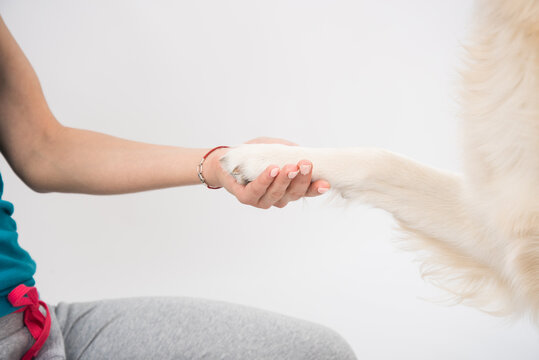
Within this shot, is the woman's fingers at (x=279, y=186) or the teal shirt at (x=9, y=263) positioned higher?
the woman's fingers at (x=279, y=186)

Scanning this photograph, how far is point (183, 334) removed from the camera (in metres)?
0.97

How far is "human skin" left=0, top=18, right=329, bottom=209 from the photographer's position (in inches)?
43.6

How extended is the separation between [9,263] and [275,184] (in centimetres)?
45

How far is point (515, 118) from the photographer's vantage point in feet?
3.04

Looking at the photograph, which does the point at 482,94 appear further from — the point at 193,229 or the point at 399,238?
the point at 193,229

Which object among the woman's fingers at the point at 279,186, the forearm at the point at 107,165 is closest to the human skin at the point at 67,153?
the forearm at the point at 107,165

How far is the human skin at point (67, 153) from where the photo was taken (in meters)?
1.11

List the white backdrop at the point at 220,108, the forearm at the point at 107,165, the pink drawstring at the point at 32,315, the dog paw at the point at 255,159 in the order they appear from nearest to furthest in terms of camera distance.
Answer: the pink drawstring at the point at 32,315
the dog paw at the point at 255,159
the forearm at the point at 107,165
the white backdrop at the point at 220,108

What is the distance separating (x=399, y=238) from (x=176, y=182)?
1.50 ft

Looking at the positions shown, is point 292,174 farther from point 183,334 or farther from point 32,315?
point 32,315

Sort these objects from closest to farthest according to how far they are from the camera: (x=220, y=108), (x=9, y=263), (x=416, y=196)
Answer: (x=9, y=263), (x=416, y=196), (x=220, y=108)

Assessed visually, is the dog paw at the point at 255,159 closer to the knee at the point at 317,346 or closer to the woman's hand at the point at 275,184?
the woman's hand at the point at 275,184

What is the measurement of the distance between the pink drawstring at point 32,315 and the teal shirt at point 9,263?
1 centimetres

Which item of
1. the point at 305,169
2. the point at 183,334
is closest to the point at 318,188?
the point at 305,169
